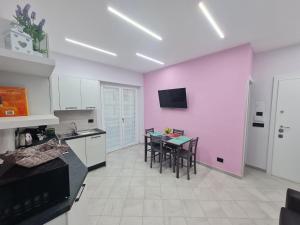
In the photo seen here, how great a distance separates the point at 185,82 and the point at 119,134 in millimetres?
2741

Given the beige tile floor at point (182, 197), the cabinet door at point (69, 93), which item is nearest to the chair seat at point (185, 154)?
the beige tile floor at point (182, 197)

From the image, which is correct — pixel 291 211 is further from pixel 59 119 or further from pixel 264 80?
pixel 59 119

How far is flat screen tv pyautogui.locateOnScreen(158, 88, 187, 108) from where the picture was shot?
369 cm

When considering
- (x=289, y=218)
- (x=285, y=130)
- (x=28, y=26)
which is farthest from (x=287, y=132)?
(x=28, y=26)

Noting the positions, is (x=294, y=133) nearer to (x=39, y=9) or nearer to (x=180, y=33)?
(x=180, y=33)

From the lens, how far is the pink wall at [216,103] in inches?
108

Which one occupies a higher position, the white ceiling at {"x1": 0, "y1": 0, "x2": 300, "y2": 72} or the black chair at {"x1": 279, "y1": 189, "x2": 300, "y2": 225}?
the white ceiling at {"x1": 0, "y1": 0, "x2": 300, "y2": 72}

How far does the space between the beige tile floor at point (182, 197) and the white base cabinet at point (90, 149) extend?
0.27 metres

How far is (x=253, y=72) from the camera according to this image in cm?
311

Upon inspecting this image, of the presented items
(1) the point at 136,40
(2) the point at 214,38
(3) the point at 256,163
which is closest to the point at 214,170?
(3) the point at 256,163

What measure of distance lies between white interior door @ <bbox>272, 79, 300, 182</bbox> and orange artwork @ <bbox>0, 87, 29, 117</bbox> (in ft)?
13.4

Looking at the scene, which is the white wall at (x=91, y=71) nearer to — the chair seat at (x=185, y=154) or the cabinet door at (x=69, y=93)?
the cabinet door at (x=69, y=93)

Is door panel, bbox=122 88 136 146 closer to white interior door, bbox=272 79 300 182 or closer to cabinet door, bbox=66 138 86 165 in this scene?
cabinet door, bbox=66 138 86 165

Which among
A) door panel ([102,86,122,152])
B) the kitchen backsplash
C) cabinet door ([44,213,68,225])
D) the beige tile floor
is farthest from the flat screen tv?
cabinet door ([44,213,68,225])
